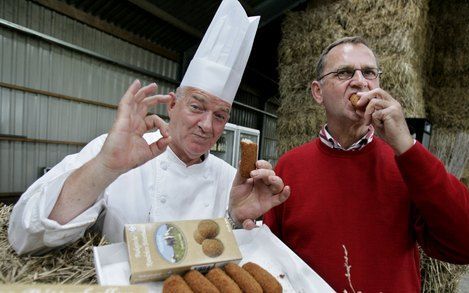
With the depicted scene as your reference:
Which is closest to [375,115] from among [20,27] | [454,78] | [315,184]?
[315,184]

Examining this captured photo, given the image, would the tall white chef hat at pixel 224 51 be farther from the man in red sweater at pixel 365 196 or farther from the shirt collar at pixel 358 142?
the shirt collar at pixel 358 142

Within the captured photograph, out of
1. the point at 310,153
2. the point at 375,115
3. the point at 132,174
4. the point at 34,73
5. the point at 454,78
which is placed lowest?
the point at 132,174

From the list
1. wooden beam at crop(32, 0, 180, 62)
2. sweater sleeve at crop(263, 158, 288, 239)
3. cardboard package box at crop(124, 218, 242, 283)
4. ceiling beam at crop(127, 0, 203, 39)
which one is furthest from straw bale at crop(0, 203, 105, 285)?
ceiling beam at crop(127, 0, 203, 39)

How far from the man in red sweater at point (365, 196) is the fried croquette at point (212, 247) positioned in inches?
21.6

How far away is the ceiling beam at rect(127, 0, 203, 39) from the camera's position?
4751 millimetres

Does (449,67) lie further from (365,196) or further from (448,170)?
(365,196)

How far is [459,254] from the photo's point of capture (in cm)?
122

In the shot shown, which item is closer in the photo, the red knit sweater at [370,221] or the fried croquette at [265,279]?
the fried croquette at [265,279]

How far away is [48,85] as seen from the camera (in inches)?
185

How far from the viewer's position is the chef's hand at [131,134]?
1007 mm

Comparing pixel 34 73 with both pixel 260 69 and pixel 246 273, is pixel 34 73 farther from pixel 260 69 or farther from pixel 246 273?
pixel 260 69

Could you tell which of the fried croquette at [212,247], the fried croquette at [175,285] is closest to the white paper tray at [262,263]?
the fried croquette at [175,285]

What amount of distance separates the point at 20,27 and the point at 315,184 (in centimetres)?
460

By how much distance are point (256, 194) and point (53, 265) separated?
0.77 metres
